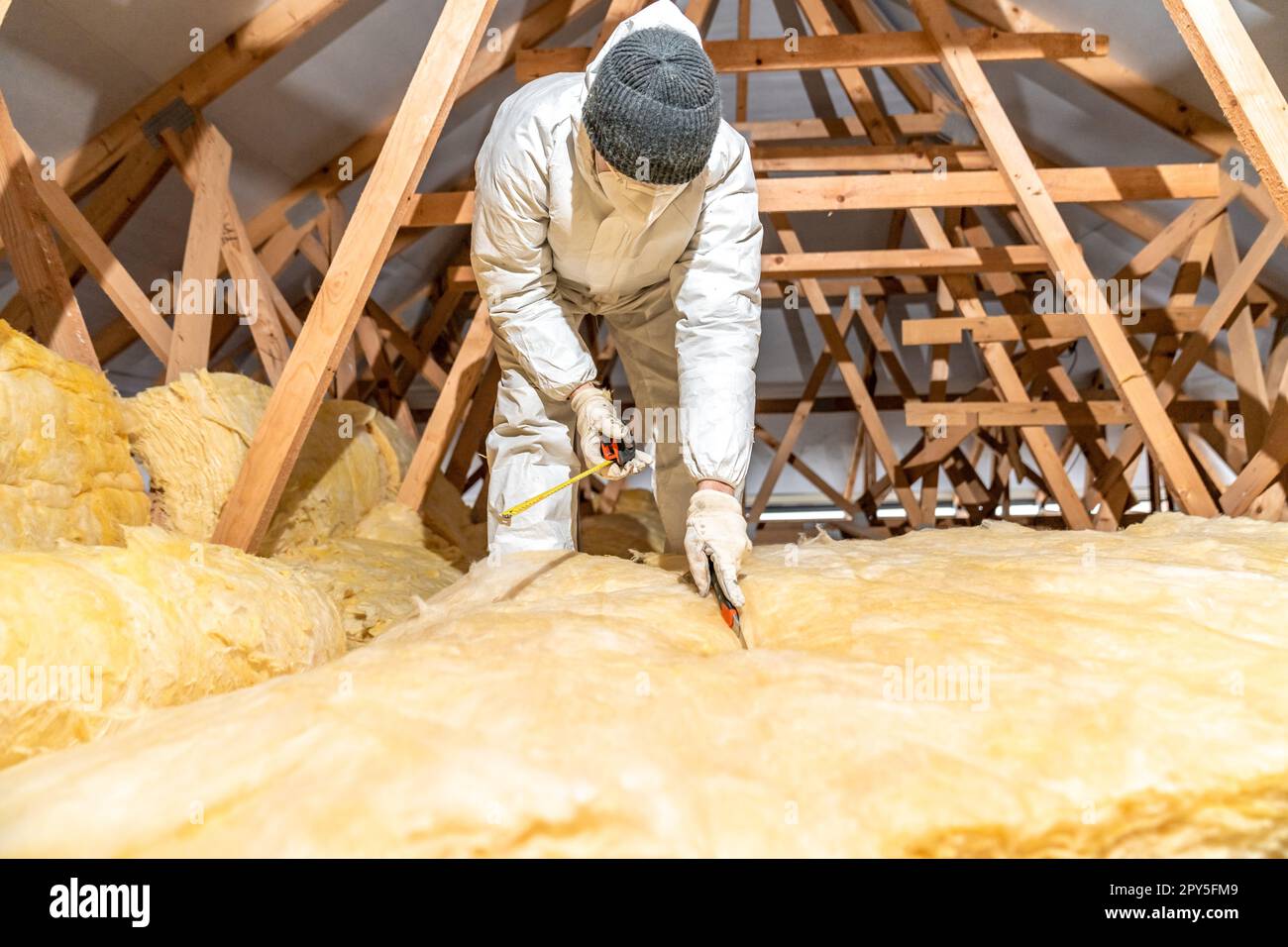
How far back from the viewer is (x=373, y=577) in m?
2.65

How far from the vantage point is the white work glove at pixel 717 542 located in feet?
5.10

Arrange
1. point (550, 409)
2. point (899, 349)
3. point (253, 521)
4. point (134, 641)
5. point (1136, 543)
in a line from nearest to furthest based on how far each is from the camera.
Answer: point (134, 641) < point (1136, 543) < point (253, 521) < point (550, 409) < point (899, 349)

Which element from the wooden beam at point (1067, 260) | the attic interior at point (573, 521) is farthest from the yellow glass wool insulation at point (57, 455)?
the wooden beam at point (1067, 260)

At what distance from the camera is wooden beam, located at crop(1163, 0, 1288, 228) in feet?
6.58

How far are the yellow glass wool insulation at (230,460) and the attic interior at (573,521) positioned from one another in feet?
0.04

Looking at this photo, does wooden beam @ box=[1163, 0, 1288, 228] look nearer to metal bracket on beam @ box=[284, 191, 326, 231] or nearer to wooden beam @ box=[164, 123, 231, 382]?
wooden beam @ box=[164, 123, 231, 382]

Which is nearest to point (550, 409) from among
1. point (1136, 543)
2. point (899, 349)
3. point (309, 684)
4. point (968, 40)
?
point (309, 684)

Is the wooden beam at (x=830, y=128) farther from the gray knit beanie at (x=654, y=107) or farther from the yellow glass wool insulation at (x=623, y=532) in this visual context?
the gray knit beanie at (x=654, y=107)

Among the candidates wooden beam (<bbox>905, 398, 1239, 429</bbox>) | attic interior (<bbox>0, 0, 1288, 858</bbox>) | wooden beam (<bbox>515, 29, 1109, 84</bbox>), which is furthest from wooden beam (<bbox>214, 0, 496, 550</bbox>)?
wooden beam (<bbox>905, 398, 1239, 429</bbox>)

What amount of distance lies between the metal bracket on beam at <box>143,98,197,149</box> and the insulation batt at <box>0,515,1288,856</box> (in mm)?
2764

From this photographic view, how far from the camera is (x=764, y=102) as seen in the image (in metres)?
5.57

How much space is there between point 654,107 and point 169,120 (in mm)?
2467
